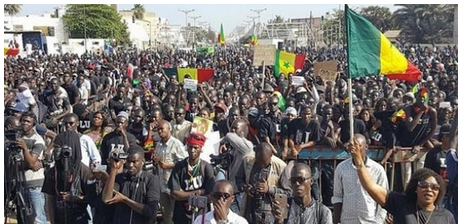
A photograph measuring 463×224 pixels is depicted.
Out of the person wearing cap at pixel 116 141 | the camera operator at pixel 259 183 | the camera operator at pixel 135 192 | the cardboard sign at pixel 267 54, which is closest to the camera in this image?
the camera operator at pixel 259 183

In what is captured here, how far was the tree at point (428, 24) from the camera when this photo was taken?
6062 cm

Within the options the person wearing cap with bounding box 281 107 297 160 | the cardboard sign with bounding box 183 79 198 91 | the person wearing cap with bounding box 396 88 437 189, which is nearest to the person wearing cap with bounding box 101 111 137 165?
the person wearing cap with bounding box 281 107 297 160

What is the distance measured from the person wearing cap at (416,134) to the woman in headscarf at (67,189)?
11.8 feet

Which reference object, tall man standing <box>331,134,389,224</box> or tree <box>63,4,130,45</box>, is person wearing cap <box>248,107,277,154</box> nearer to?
tall man standing <box>331,134,389,224</box>

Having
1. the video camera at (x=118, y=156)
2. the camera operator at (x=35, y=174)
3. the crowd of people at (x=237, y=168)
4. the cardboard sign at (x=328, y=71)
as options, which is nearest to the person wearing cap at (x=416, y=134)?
the crowd of people at (x=237, y=168)

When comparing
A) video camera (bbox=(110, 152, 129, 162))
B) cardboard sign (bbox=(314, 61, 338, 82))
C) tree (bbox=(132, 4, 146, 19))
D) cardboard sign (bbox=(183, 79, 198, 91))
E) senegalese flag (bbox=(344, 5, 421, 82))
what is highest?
tree (bbox=(132, 4, 146, 19))

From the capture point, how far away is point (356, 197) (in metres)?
4.91

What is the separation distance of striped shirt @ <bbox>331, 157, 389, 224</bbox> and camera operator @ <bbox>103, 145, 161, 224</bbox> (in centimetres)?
134

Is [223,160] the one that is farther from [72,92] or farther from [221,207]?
[72,92]

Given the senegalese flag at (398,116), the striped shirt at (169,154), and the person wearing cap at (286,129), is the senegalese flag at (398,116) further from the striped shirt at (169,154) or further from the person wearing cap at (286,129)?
the striped shirt at (169,154)

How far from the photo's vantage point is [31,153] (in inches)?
230

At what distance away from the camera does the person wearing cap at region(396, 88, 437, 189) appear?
7457 mm

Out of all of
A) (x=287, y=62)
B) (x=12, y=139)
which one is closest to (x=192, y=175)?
(x=12, y=139)

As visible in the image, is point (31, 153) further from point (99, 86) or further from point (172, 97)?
point (99, 86)
